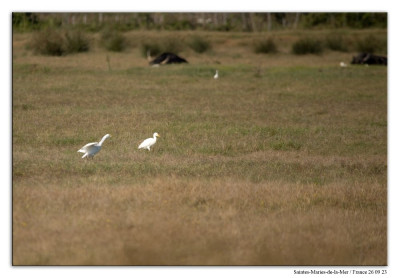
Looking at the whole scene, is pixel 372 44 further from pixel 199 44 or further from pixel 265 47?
pixel 199 44

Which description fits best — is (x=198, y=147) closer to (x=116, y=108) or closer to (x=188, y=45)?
(x=116, y=108)

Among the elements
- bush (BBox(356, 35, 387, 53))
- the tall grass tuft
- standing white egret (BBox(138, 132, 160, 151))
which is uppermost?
standing white egret (BBox(138, 132, 160, 151))

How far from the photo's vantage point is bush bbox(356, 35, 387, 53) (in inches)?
1438

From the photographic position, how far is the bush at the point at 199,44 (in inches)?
1464

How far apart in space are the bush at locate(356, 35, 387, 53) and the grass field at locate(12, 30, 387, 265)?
15.3 metres

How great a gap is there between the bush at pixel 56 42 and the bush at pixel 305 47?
13.1 metres

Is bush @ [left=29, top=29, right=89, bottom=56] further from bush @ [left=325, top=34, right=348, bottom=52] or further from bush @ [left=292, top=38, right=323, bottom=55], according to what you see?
bush @ [left=325, top=34, right=348, bottom=52]

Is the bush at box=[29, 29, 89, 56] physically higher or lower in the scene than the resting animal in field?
higher

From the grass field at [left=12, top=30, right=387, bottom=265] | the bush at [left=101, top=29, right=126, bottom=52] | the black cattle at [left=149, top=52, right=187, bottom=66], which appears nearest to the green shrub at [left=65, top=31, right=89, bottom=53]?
the bush at [left=101, top=29, right=126, bottom=52]

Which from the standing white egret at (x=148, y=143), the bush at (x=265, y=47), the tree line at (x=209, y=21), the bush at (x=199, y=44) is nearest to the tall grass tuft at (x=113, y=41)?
the tree line at (x=209, y=21)

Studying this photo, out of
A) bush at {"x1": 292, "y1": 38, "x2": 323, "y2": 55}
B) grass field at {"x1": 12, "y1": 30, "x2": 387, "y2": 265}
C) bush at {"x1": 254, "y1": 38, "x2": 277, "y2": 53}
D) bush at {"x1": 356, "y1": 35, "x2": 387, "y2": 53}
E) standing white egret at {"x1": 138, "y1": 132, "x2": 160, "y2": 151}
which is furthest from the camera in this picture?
bush at {"x1": 356, "y1": 35, "x2": 387, "y2": 53}

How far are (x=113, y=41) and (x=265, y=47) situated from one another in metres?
9.73

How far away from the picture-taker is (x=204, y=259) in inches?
247

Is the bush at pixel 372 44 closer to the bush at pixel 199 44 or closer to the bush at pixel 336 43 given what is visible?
the bush at pixel 336 43
